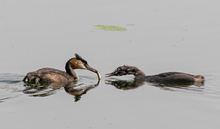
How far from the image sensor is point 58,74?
22.3m

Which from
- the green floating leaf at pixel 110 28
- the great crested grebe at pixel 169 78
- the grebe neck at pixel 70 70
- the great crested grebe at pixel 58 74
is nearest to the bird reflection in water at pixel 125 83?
the great crested grebe at pixel 169 78

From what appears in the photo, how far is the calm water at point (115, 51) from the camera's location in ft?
62.1

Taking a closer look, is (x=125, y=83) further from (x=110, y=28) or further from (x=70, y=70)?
(x=110, y=28)

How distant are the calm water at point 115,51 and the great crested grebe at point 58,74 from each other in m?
0.29

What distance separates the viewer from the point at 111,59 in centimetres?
2448

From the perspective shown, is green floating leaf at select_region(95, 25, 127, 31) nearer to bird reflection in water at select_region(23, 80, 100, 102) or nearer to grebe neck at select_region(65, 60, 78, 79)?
grebe neck at select_region(65, 60, 78, 79)

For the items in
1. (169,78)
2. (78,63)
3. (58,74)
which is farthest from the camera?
(78,63)

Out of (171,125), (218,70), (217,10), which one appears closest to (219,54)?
(218,70)

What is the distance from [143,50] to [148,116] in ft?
21.0

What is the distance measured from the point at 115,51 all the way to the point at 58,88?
3628 millimetres

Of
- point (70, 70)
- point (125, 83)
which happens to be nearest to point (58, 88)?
point (70, 70)

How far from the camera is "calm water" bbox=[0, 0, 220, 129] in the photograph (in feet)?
62.1

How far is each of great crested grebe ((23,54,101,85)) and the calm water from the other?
287mm

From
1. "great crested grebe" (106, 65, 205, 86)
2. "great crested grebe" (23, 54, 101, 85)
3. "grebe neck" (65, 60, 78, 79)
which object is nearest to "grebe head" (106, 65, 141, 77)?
"great crested grebe" (106, 65, 205, 86)
